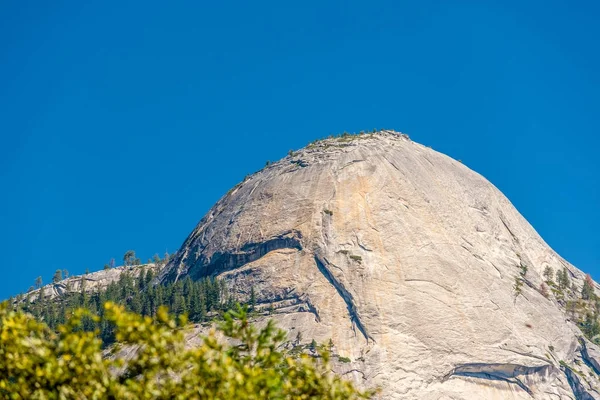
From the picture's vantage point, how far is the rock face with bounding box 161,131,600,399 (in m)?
128

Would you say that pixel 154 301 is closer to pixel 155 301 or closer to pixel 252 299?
pixel 155 301

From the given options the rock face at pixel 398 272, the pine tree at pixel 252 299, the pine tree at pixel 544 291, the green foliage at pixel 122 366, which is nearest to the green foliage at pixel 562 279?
the rock face at pixel 398 272

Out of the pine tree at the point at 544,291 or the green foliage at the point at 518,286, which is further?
the pine tree at the point at 544,291

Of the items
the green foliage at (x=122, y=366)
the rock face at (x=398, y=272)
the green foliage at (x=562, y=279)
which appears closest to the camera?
the green foliage at (x=122, y=366)

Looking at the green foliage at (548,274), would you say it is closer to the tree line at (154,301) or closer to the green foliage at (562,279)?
the green foliage at (562,279)

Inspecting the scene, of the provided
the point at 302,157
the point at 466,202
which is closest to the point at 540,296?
the point at 466,202

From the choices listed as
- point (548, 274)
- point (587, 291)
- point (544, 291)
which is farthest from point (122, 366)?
point (587, 291)

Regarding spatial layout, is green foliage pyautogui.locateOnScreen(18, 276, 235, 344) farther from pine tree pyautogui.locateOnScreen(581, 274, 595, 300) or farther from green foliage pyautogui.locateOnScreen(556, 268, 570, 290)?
pine tree pyautogui.locateOnScreen(581, 274, 595, 300)

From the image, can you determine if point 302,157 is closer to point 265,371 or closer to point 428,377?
point 428,377

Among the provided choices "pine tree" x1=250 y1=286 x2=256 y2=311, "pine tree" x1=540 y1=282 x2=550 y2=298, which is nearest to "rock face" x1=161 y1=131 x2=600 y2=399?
"pine tree" x1=250 y1=286 x2=256 y2=311

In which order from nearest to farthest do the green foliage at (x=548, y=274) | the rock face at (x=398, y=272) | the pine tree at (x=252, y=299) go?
1. the rock face at (x=398, y=272)
2. the pine tree at (x=252, y=299)
3. the green foliage at (x=548, y=274)

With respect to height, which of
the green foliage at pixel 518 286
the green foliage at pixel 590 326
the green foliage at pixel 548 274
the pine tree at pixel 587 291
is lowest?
the green foliage at pixel 590 326

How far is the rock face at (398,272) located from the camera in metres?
128

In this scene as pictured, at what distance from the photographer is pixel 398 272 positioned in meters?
138
